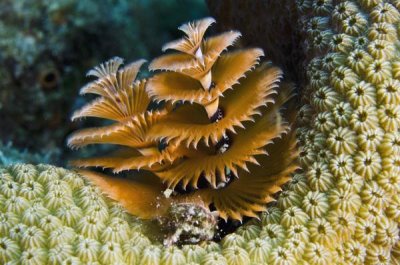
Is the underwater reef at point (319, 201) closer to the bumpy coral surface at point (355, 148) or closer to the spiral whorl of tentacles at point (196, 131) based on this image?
the bumpy coral surface at point (355, 148)

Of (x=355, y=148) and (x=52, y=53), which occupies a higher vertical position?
(x=355, y=148)

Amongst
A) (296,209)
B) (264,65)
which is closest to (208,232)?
(296,209)

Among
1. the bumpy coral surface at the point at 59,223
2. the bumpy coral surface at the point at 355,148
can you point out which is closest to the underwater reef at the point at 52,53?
the bumpy coral surface at the point at 59,223

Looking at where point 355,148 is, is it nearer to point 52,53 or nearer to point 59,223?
point 59,223

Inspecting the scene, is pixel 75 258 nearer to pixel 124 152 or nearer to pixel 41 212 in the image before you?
pixel 41 212

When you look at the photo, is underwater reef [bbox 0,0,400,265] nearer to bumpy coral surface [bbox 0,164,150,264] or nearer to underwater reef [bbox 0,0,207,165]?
bumpy coral surface [bbox 0,164,150,264]

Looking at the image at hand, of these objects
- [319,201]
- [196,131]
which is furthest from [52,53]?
[319,201]
